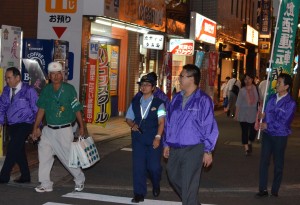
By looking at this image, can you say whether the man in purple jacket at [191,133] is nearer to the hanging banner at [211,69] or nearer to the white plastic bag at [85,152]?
Answer: the white plastic bag at [85,152]

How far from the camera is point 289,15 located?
11.4 m

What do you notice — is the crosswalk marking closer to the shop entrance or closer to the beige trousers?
the beige trousers

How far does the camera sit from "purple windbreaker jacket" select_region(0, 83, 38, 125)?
28.1 ft

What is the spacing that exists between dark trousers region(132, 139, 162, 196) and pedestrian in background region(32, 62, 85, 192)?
915 millimetres

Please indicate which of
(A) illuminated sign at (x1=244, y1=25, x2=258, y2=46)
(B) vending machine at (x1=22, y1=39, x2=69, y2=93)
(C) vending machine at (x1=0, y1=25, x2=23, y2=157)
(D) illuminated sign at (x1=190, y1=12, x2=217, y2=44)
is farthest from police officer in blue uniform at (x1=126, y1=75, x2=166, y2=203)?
(A) illuminated sign at (x1=244, y1=25, x2=258, y2=46)

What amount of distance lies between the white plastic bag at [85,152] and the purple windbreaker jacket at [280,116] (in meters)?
2.66

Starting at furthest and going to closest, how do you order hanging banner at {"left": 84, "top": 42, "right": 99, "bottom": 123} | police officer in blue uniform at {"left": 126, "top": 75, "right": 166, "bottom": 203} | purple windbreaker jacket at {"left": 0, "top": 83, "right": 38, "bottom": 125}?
hanging banner at {"left": 84, "top": 42, "right": 99, "bottom": 123}
purple windbreaker jacket at {"left": 0, "top": 83, "right": 38, "bottom": 125}
police officer in blue uniform at {"left": 126, "top": 75, "right": 166, "bottom": 203}

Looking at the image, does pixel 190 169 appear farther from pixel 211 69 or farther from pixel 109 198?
pixel 211 69

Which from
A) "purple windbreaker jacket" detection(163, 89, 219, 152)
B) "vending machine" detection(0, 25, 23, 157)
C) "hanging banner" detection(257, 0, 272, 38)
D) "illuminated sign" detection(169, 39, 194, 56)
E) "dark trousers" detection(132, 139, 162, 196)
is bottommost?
"dark trousers" detection(132, 139, 162, 196)

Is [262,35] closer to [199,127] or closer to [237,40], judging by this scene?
[237,40]

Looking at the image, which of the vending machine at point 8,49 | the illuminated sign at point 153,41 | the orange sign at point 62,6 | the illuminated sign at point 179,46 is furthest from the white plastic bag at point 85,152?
the illuminated sign at point 179,46

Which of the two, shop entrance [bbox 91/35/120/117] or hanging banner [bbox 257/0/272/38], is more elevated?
hanging banner [bbox 257/0/272/38]

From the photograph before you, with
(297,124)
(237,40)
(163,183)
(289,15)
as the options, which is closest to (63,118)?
(163,183)

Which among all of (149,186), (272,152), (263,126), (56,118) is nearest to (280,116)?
(263,126)
